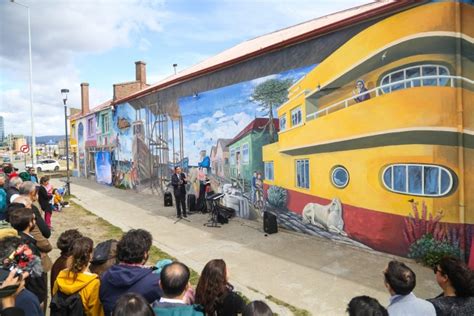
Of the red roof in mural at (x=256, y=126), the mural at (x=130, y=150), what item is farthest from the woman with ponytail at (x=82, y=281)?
the mural at (x=130, y=150)

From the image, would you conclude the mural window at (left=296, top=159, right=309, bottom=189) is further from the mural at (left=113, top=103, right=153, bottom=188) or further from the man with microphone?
the mural at (left=113, top=103, right=153, bottom=188)

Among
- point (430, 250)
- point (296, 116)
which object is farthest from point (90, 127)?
point (430, 250)

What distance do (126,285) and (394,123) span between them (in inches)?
240

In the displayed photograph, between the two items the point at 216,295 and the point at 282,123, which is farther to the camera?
the point at 282,123

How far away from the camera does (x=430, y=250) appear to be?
6.39m

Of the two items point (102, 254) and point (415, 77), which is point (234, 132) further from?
point (102, 254)

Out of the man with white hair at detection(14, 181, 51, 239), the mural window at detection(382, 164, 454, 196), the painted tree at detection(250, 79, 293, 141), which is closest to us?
the man with white hair at detection(14, 181, 51, 239)

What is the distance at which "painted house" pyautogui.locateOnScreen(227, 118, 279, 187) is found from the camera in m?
10.1

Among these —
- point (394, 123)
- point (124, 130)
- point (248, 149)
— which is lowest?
point (248, 149)

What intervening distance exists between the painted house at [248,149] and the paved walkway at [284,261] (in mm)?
1632

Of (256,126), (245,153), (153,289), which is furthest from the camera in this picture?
(245,153)

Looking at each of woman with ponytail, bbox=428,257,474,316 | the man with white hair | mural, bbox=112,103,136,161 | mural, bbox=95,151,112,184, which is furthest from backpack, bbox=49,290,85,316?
mural, bbox=95,151,112,184

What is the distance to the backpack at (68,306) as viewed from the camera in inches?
110

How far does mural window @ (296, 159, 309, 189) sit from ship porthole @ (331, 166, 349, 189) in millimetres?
882
